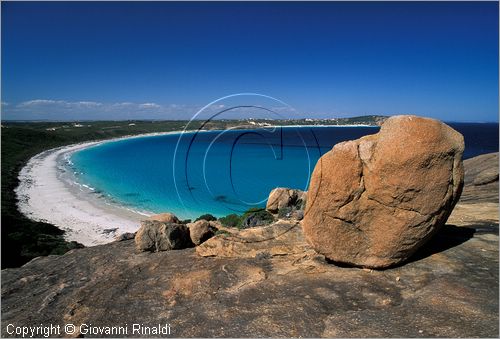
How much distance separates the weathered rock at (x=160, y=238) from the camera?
16.2 metres

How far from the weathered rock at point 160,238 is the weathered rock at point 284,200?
9.81 meters

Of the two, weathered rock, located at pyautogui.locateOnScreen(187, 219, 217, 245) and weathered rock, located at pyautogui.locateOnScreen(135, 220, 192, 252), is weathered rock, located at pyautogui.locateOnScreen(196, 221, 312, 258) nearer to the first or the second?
weathered rock, located at pyautogui.locateOnScreen(187, 219, 217, 245)

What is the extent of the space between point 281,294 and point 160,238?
8.17 metres

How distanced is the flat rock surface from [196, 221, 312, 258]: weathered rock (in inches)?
17.2

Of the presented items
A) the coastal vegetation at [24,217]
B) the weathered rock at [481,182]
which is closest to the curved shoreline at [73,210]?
the coastal vegetation at [24,217]

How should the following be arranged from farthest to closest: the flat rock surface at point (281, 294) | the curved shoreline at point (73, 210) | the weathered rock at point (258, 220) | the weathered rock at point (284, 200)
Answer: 1. the curved shoreline at point (73, 210)
2. the weathered rock at point (284, 200)
3. the weathered rock at point (258, 220)
4. the flat rock surface at point (281, 294)

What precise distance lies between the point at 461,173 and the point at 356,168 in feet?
10.7

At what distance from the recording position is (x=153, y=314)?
33.9 ft

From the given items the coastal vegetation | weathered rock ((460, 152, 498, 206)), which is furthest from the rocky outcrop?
the coastal vegetation

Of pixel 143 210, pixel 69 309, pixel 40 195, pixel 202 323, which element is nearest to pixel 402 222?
pixel 202 323

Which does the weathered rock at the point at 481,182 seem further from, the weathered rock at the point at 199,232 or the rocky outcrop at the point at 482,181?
the weathered rock at the point at 199,232

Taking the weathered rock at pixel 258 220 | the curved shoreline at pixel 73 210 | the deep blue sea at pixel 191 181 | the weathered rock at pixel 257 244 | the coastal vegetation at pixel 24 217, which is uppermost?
the weathered rock at pixel 257 244

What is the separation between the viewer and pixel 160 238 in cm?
1634

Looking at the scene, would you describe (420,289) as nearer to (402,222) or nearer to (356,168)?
(402,222)
